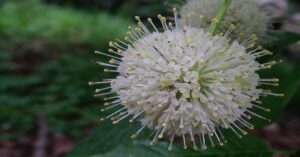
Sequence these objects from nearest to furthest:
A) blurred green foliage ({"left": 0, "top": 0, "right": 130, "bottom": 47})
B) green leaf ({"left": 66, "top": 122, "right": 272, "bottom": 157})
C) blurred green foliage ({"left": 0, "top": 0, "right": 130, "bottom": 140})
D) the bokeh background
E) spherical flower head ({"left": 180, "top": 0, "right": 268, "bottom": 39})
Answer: green leaf ({"left": 66, "top": 122, "right": 272, "bottom": 157})
spherical flower head ({"left": 180, "top": 0, "right": 268, "bottom": 39})
the bokeh background
blurred green foliage ({"left": 0, "top": 0, "right": 130, "bottom": 140})
blurred green foliage ({"left": 0, "top": 0, "right": 130, "bottom": 47})

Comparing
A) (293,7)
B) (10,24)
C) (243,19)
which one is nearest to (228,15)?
(243,19)

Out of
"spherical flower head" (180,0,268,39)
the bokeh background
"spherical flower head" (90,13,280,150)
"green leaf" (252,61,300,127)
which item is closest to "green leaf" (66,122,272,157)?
"spherical flower head" (90,13,280,150)

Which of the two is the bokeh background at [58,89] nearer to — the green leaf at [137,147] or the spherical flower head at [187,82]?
the green leaf at [137,147]

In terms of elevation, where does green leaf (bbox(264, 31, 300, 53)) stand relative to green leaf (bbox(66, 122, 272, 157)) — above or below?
above

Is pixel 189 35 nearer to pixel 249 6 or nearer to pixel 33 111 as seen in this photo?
pixel 249 6

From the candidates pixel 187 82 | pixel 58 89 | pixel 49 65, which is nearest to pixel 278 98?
pixel 187 82

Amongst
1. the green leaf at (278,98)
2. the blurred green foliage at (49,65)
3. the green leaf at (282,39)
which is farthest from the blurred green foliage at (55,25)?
the green leaf at (282,39)

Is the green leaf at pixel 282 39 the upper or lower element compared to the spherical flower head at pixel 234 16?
lower

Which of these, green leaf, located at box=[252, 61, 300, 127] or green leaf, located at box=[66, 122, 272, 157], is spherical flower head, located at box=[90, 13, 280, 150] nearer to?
green leaf, located at box=[66, 122, 272, 157]
